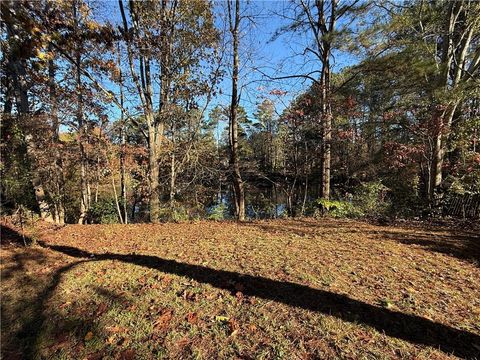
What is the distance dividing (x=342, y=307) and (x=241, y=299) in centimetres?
108

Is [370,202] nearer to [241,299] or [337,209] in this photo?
[337,209]

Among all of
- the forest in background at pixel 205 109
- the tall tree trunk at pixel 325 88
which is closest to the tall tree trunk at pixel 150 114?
the forest in background at pixel 205 109

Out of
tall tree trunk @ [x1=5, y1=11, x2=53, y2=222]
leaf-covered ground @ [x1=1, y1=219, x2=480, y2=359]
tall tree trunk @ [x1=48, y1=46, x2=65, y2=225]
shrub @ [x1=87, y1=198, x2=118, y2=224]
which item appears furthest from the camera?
shrub @ [x1=87, y1=198, x2=118, y2=224]

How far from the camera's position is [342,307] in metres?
2.97

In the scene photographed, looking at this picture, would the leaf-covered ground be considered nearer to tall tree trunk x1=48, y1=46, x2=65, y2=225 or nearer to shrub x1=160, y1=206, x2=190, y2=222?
shrub x1=160, y1=206, x2=190, y2=222

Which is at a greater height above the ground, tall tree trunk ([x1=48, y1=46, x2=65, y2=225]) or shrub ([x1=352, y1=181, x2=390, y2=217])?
tall tree trunk ([x1=48, y1=46, x2=65, y2=225])

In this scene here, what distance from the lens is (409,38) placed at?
28.8 feet

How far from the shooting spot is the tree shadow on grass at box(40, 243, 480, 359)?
8.25ft

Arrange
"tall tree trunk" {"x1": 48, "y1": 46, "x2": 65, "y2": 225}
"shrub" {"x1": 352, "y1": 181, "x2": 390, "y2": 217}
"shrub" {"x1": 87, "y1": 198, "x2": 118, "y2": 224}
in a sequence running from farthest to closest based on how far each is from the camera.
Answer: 1. "shrub" {"x1": 87, "y1": 198, "x2": 118, "y2": 224}
2. "shrub" {"x1": 352, "y1": 181, "x2": 390, "y2": 217}
3. "tall tree trunk" {"x1": 48, "y1": 46, "x2": 65, "y2": 225}

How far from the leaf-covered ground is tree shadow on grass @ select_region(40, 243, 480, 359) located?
1 centimetres

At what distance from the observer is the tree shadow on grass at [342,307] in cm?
252

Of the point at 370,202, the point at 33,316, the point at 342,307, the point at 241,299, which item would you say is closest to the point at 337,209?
the point at 370,202

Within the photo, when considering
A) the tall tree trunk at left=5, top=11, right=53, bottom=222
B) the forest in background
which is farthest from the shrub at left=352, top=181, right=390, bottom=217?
the tall tree trunk at left=5, top=11, right=53, bottom=222

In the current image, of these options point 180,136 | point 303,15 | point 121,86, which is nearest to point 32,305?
point 121,86
